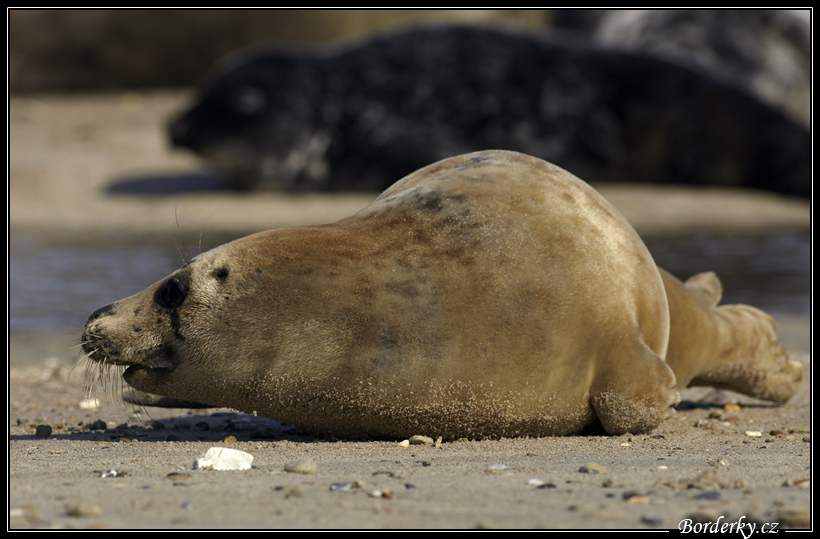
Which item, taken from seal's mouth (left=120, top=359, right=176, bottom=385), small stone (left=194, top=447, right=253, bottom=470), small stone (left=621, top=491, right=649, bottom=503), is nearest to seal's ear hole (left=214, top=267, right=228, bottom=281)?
seal's mouth (left=120, top=359, right=176, bottom=385)

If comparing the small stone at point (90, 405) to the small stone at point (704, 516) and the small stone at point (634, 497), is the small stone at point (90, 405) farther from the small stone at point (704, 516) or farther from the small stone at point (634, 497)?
the small stone at point (704, 516)

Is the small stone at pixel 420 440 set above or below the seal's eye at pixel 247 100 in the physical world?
below

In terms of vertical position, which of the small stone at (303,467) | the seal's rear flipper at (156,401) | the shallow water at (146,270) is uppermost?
the shallow water at (146,270)

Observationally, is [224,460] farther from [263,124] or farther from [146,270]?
[263,124]

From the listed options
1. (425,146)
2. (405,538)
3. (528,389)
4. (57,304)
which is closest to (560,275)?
(528,389)

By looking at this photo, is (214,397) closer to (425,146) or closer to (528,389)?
(528,389)

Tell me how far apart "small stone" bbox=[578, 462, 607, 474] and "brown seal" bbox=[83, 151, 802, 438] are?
0.59 metres

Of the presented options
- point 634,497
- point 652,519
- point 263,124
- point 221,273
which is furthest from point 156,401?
point 263,124

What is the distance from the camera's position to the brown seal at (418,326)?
3.30 m

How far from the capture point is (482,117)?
12.5 m

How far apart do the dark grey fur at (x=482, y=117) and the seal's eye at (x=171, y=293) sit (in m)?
8.98

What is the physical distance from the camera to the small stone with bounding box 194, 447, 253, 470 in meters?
2.84

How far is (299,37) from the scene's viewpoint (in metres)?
18.0

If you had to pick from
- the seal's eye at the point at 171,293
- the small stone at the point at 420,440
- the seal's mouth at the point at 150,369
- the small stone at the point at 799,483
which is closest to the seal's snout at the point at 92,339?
the seal's mouth at the point at 150,369
